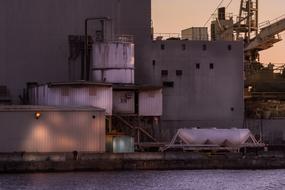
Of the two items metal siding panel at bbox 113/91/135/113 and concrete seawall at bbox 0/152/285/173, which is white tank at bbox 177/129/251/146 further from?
metal siding panel at bbox 113/91/135/113

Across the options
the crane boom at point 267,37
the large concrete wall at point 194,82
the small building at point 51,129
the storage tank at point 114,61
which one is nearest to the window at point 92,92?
the storage tank at point 114,61

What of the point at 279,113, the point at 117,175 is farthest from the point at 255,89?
A: the point at 117,175

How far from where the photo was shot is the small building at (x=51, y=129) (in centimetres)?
5553

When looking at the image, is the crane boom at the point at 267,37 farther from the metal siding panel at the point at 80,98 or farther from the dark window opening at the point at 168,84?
the metal siding panel at the point at 80,98

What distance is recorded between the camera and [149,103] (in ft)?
213

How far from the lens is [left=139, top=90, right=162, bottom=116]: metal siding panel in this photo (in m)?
64.7

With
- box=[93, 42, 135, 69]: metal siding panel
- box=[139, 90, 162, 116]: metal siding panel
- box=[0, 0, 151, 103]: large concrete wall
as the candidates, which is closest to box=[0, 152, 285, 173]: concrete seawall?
box=[139, 90, 162, 116]: metal siding panel

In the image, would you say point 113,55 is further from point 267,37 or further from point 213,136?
point 267,37

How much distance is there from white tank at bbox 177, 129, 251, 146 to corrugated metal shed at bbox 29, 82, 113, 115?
5813 millimetres

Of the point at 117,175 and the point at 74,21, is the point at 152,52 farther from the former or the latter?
the point at 117,175

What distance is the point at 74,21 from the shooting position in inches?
2741

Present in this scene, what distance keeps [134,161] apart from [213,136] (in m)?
8.29

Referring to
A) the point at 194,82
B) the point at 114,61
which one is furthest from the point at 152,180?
the point at 194,82

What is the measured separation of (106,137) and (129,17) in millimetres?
14855
